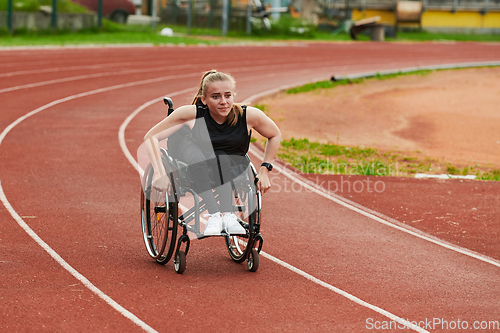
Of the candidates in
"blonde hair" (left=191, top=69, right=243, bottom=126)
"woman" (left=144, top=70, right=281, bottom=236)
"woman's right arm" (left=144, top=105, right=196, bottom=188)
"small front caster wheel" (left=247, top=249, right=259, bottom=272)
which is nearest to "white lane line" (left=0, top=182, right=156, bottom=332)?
"woman" (left=144, top=70, right=281, bottom=236)

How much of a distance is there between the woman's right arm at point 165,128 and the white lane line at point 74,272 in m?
0.95

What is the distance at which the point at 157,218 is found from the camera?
17.7 feet

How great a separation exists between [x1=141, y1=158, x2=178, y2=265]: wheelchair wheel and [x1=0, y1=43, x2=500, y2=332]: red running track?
14 centimetres

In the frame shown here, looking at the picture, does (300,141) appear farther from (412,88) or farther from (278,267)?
(412,88)

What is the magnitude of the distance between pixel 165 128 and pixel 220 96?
498mm

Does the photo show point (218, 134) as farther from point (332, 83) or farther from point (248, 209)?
point (332, 83)

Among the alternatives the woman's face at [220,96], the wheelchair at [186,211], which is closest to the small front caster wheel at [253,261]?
the wheelchair at [186,211]

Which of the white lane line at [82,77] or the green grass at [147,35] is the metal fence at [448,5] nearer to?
the green grass at [147,35]

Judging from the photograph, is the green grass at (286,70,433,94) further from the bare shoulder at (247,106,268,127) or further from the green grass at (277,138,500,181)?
the bare shoulder at (247,106,268,127)

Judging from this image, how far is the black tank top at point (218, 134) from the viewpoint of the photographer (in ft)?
16.1

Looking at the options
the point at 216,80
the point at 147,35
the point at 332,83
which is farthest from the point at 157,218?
the point at 147,35

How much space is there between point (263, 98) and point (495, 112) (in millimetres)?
5488

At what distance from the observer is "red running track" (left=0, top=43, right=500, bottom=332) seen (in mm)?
4395

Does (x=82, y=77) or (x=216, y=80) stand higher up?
(x=216, y=80)
